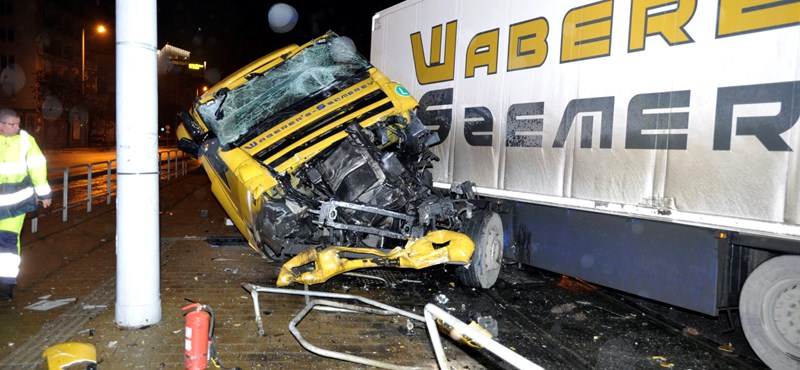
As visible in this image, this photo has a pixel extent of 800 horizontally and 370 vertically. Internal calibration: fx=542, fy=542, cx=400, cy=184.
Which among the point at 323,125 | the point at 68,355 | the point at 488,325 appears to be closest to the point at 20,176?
the point at 68,355

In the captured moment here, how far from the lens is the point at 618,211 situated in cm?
517

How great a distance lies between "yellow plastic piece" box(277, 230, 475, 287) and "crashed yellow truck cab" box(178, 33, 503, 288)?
1 cm

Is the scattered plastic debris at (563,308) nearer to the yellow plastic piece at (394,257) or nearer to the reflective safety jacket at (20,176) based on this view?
the yellow plastic piece at (394,257)

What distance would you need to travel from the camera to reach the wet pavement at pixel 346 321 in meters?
4.38

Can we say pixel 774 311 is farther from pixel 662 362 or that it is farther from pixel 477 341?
pixel 477 341

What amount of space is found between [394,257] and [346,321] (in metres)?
0.86

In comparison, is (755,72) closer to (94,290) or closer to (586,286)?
(586,286)

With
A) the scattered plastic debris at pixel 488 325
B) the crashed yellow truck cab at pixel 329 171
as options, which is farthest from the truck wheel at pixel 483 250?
A: the scattered plastic debris at pixel 488 325

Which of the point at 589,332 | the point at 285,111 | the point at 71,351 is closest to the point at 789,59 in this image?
the point at 589,332

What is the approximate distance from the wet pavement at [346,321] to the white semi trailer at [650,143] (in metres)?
0.56

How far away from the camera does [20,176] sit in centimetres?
546

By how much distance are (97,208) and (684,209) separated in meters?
11.6

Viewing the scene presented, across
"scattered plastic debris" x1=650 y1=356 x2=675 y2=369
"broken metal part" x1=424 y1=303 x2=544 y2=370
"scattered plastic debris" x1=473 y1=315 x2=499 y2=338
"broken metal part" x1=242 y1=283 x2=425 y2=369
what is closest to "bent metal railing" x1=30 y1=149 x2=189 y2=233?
"broken metal part" x1=242 y1=283 x2=425 y2=369

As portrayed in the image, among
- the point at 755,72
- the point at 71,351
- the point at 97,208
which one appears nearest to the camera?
the point at 71,351
